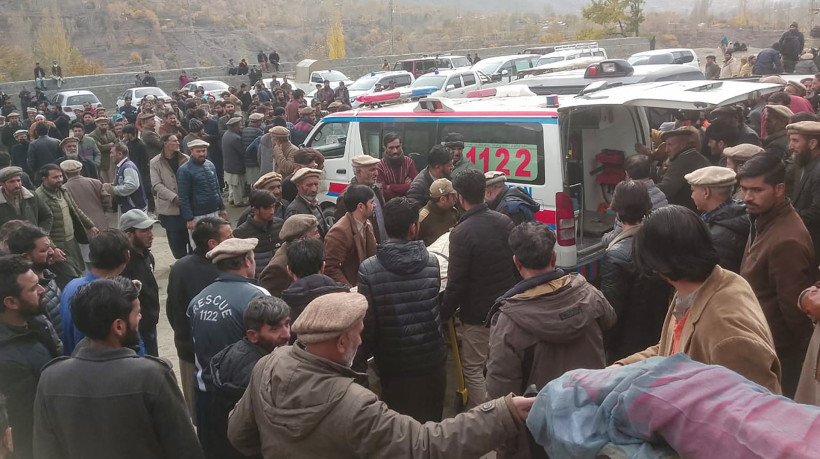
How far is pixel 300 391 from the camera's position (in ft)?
7.14

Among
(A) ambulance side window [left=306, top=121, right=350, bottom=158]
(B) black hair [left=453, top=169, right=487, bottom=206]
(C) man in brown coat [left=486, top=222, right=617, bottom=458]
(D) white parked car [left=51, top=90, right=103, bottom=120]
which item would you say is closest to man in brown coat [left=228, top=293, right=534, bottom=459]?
(C) man in brown coat [left=486, top=222, right=617, bottom=458]

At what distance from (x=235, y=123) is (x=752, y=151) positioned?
855 cm

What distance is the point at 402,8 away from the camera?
8000 centimetres

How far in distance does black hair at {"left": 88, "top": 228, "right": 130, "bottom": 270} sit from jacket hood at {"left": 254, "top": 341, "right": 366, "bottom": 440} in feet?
6.81

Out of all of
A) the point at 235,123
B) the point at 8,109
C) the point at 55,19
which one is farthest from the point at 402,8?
the point at 235,123

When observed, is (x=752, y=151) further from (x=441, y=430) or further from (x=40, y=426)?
(x=40, y=426)

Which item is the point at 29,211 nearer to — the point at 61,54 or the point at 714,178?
the point at 714,178

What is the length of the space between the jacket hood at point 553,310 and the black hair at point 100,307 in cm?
170

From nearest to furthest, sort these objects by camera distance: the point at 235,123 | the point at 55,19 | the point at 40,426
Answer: the point at 40,426 → the point at 235,123 → the point at 55,19

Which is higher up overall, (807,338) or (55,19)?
(55,19)

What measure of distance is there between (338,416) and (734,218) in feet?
9.75

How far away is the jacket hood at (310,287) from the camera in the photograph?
3.50 metres

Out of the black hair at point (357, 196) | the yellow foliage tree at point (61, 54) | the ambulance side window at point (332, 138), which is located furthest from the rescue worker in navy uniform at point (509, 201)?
the yellow foliage tree at point (61, 54)

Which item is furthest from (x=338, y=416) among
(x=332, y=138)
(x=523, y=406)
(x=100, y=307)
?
(x=332, y=138)
